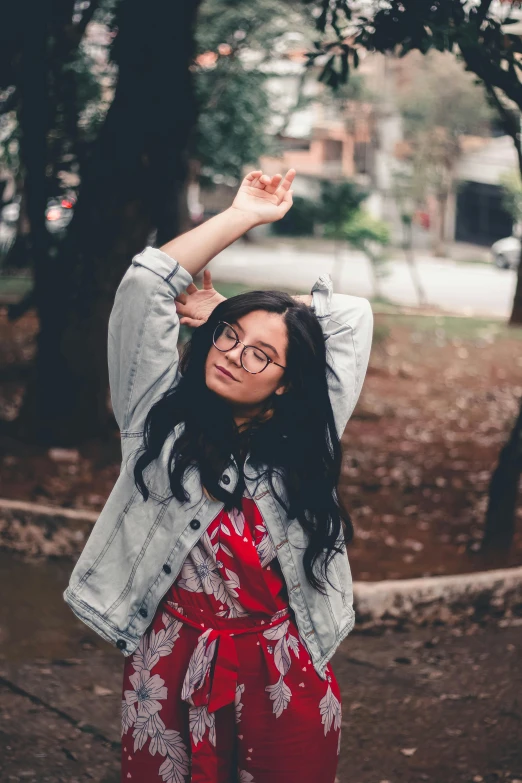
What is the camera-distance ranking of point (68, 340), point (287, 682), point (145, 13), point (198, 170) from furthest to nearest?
1. point (198, 170)
2. point (68, 340)
3. point (145, 13)
4. point (287, 682)

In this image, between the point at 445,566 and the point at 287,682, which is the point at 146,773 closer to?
the point at 287,682

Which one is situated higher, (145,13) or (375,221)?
(145,13)

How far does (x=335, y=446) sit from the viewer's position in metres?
2.46

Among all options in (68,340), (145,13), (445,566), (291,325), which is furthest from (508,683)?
(145,13)

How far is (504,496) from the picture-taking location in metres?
5.75

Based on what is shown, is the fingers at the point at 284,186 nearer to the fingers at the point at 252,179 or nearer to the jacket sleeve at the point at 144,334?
the fingers at the point at 252,179

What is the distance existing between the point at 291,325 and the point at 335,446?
0.35m

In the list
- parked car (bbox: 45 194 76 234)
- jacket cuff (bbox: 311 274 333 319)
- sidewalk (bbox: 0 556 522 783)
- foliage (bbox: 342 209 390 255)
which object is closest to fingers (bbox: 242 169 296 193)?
jacket cuff (bbox: 311 274 333 319)

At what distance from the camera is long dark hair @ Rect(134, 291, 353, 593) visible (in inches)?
92.2

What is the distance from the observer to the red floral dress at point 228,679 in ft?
7.51

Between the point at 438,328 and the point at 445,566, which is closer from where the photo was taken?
the point at 445,566

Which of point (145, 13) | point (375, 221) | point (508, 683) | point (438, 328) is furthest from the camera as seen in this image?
point (375, 221)

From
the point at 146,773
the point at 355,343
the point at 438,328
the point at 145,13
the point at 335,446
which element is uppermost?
the point at 145,13

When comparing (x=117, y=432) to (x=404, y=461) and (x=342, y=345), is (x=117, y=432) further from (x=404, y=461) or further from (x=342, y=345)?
(x=342, y=345)
